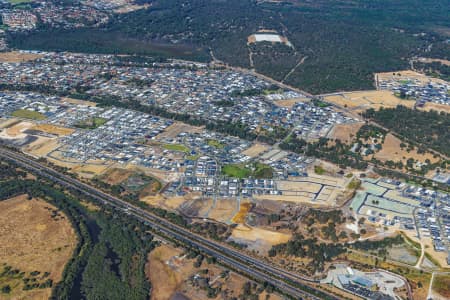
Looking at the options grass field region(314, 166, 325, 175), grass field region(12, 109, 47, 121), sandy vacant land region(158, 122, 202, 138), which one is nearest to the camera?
grass field region(314, 166, 325, 175)

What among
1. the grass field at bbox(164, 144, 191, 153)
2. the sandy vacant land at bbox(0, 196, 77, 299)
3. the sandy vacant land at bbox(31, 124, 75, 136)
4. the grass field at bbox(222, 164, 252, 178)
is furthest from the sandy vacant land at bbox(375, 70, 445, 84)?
the sandy vacant land at bbox(0, 196, 77, 299)

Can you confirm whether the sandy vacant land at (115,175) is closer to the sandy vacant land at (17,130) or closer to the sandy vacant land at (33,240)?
the sandy vacant land at (33,240)

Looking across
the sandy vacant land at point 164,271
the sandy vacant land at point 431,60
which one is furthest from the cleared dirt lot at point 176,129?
the sandy vacant land at point 431,60

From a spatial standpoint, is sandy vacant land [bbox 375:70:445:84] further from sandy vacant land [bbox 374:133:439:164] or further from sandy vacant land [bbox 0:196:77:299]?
sandy vacant land [bbox 0:196:77:299]

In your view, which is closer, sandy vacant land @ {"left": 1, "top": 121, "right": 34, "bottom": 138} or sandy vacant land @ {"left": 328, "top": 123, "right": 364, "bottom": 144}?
sandy vacant land @ {"left": 328, "top": 123, "right": 364, "bottom": 144}

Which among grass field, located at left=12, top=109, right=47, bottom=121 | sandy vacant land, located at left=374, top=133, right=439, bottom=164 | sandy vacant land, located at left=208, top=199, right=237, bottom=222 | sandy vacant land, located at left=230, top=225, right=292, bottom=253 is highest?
grass field, located at left=12, top=109, right=47, bottom=121

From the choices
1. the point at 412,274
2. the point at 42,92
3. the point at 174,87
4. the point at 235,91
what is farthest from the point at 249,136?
the point at 42,92

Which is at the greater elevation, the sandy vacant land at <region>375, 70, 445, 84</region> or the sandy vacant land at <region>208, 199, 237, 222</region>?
the sandy vacant land at <region>375, 70, 445, 84</region>

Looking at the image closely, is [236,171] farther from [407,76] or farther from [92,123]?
[407,76]

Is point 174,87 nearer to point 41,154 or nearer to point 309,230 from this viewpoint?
point 41,154
